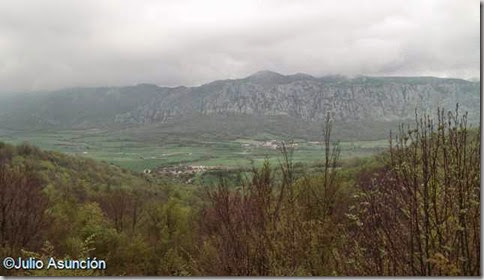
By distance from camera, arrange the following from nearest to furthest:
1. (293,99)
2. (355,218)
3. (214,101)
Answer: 1. (355,218)
2. (293,99)
3. (214,101)

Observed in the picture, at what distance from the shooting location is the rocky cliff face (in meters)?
24.0

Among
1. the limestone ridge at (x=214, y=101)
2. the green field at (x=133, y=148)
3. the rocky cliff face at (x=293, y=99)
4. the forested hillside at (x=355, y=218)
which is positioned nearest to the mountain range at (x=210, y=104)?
the limestone ridge at (x=214, y=101)

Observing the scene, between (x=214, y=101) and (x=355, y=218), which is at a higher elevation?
(x=214, y=101)

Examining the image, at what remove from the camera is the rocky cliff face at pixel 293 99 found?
24.0 m

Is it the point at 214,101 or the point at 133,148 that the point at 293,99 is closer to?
the point at 214,101

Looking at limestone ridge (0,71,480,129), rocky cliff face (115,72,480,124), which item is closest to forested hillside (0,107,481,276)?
rocky cliff face (115,72,480,124)

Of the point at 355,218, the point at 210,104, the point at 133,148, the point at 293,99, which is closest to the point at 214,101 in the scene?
the point at 210,104

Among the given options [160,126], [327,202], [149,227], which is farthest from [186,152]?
[327,202]

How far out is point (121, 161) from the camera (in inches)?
2099

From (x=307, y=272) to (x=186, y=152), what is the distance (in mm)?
60713

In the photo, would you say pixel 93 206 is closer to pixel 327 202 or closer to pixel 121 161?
pixel 327 202

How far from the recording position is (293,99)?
67562 mm

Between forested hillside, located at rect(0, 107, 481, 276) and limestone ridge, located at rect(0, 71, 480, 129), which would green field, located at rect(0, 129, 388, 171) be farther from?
forested hillside, located at rect(0, 107, 481, 276)

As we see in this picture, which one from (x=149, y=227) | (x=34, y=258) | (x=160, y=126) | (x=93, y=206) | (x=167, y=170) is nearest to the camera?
(x=34, y=258)
